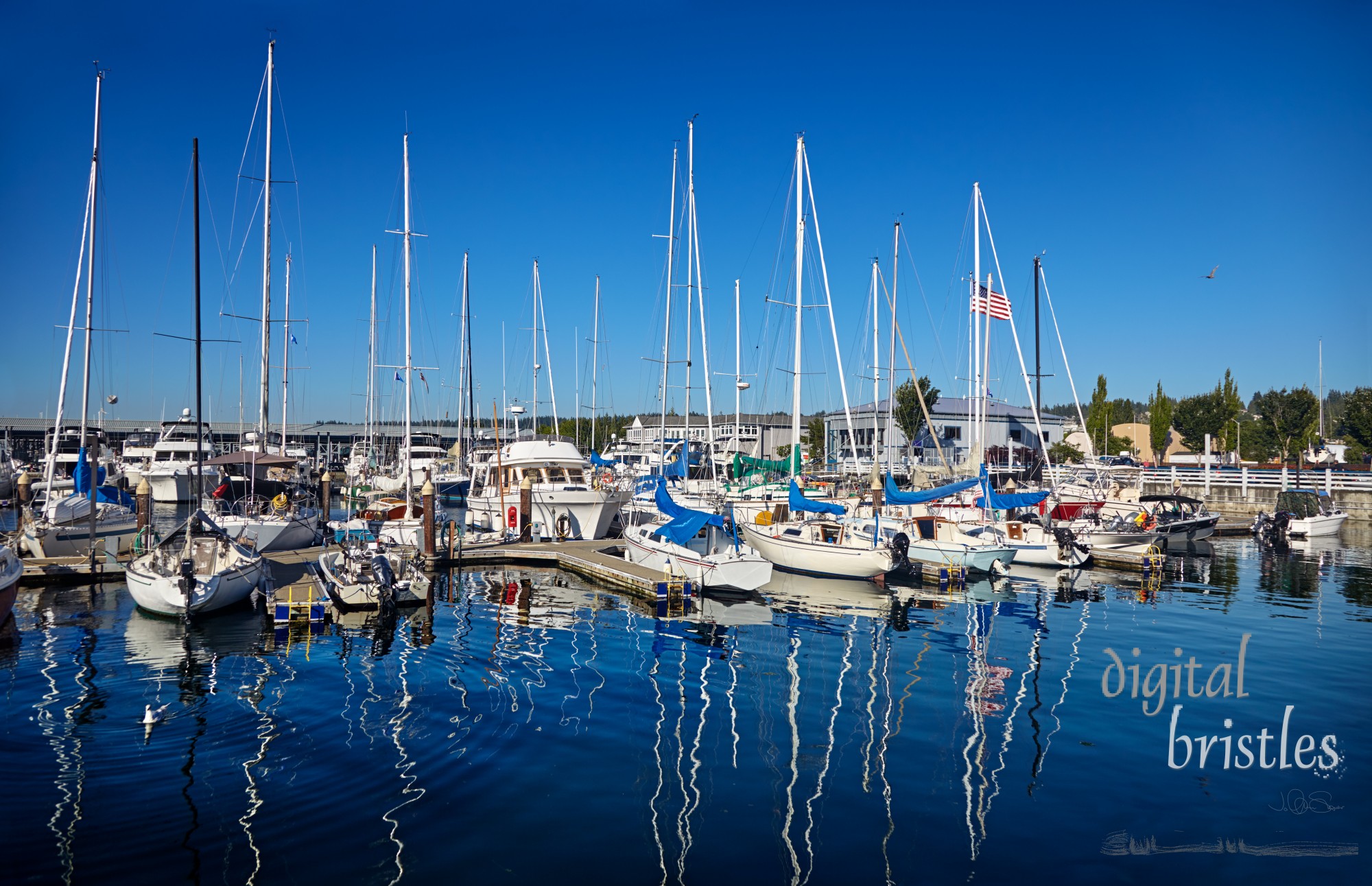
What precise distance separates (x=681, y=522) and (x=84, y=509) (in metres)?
30.1

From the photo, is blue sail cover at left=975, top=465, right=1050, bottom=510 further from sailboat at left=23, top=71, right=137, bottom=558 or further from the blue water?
sailboat at left=23, top=71, right=137, bottom=558

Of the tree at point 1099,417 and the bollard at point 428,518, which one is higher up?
the tree at point 1099,417

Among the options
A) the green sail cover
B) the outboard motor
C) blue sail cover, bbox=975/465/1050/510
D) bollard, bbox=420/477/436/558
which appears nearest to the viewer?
the outboard motor

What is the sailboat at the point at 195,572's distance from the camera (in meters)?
24.0

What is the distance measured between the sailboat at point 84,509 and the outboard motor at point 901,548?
28.6m

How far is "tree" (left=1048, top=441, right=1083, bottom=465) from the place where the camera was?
89.1m

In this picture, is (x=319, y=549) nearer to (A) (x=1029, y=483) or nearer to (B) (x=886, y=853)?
(B) (x=886, y=853)

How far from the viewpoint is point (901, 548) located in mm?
33875

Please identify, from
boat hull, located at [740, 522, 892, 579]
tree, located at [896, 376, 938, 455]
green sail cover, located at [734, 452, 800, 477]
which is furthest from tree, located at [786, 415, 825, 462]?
boat hull, located at [740, 522, 892, 579]

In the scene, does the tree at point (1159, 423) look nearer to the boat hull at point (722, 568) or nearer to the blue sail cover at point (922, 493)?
the blue sail cover at point (922, 493)

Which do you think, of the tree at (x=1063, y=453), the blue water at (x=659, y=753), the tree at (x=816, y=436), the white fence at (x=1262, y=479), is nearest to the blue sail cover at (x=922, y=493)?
the blue water at (x=659, y=753)
